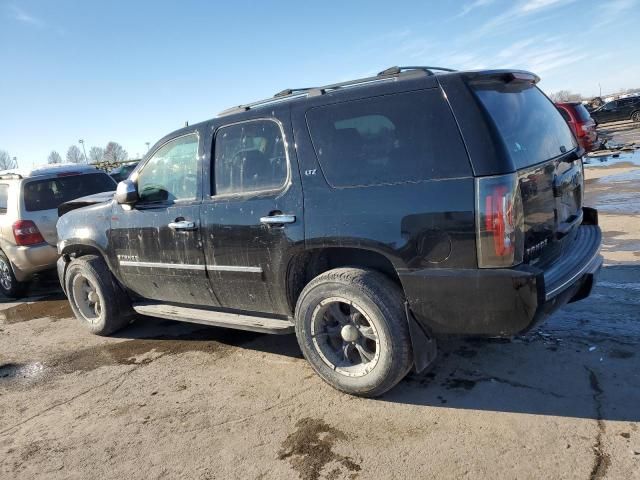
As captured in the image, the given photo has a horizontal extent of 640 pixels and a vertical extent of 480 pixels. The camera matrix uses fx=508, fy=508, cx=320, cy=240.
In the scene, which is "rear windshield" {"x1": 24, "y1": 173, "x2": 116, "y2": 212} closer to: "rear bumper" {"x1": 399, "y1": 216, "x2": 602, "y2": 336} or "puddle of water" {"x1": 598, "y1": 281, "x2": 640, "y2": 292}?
"rear bumper" {"x1": 399, "y1": 216, "x2": 602, "y2": 336}

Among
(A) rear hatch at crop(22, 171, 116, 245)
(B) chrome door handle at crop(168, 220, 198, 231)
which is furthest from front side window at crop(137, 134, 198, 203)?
(A) rear hatch at crop(22, 171, 116, 245)

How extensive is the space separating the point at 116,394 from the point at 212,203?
1644mm

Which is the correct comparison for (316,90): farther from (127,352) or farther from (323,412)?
(127,352)

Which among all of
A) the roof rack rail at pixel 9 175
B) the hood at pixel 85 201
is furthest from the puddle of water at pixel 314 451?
the roof rack rail at pixel 9 175

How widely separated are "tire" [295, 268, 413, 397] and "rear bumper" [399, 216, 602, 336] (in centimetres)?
18

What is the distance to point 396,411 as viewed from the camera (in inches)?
126

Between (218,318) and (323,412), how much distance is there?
4.10ft

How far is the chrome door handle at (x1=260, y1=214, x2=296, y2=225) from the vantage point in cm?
341

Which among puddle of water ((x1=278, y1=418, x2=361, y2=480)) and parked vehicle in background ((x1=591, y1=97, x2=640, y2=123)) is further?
parked vehicle in background ((x1=591, y1=97, x2=640, y2=123))

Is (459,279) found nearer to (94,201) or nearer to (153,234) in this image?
(153,234)

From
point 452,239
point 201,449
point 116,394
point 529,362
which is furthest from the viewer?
point 116,394

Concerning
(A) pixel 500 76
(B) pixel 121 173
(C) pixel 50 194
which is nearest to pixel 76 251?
(C) pixel 50 194

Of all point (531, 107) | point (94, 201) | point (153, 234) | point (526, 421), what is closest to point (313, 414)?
point (526, 421)

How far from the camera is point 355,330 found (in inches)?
133
